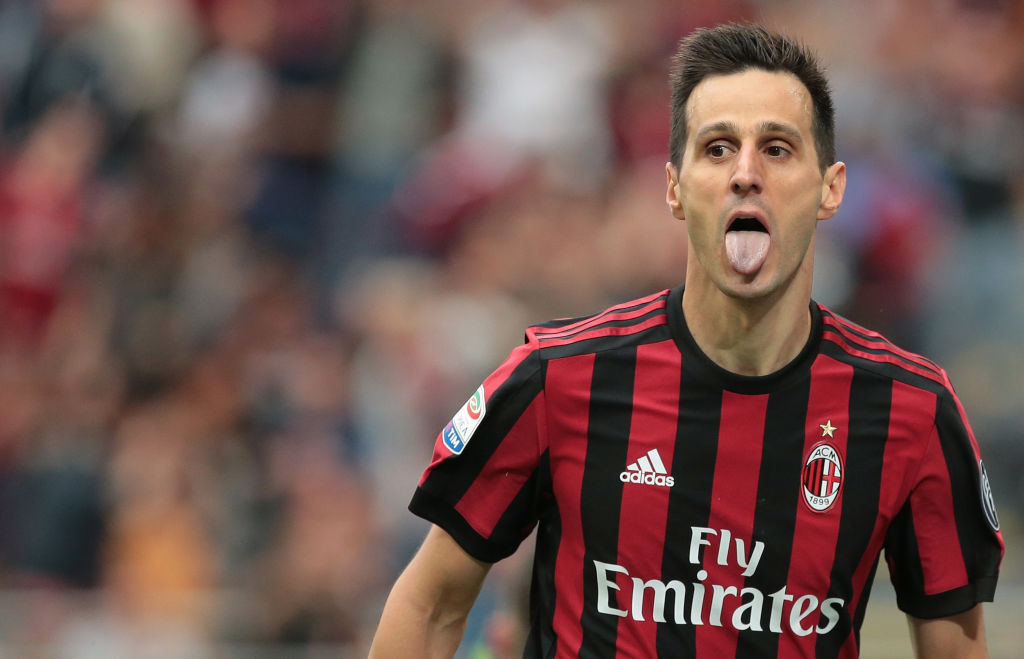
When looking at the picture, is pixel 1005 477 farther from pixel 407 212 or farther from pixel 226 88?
pixel 226 88

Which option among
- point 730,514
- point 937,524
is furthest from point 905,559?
point 730,514

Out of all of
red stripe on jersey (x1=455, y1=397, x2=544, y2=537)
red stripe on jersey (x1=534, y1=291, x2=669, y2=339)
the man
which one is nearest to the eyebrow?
the man

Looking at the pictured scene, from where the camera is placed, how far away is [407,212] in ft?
23.5

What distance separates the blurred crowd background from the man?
114 inches

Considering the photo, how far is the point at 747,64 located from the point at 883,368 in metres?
0.64

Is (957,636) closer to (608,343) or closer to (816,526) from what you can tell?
(816,526)

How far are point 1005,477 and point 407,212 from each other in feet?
10.2

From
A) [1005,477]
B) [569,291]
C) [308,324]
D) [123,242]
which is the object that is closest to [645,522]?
[569,291]

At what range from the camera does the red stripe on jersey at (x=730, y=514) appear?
263cm

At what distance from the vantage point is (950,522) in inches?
106

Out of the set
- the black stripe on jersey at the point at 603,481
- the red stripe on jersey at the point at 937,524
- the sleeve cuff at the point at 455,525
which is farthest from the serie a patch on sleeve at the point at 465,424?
the red stripe on jersey at the point at 937,524

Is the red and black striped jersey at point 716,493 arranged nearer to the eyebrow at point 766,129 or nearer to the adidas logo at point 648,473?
the adidas logo at point 648,473

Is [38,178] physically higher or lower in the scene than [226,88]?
lower

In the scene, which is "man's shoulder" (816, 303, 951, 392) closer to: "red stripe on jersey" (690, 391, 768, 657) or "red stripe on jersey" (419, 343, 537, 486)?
"red stripe on jersey" (690, 391, 768, 657)
